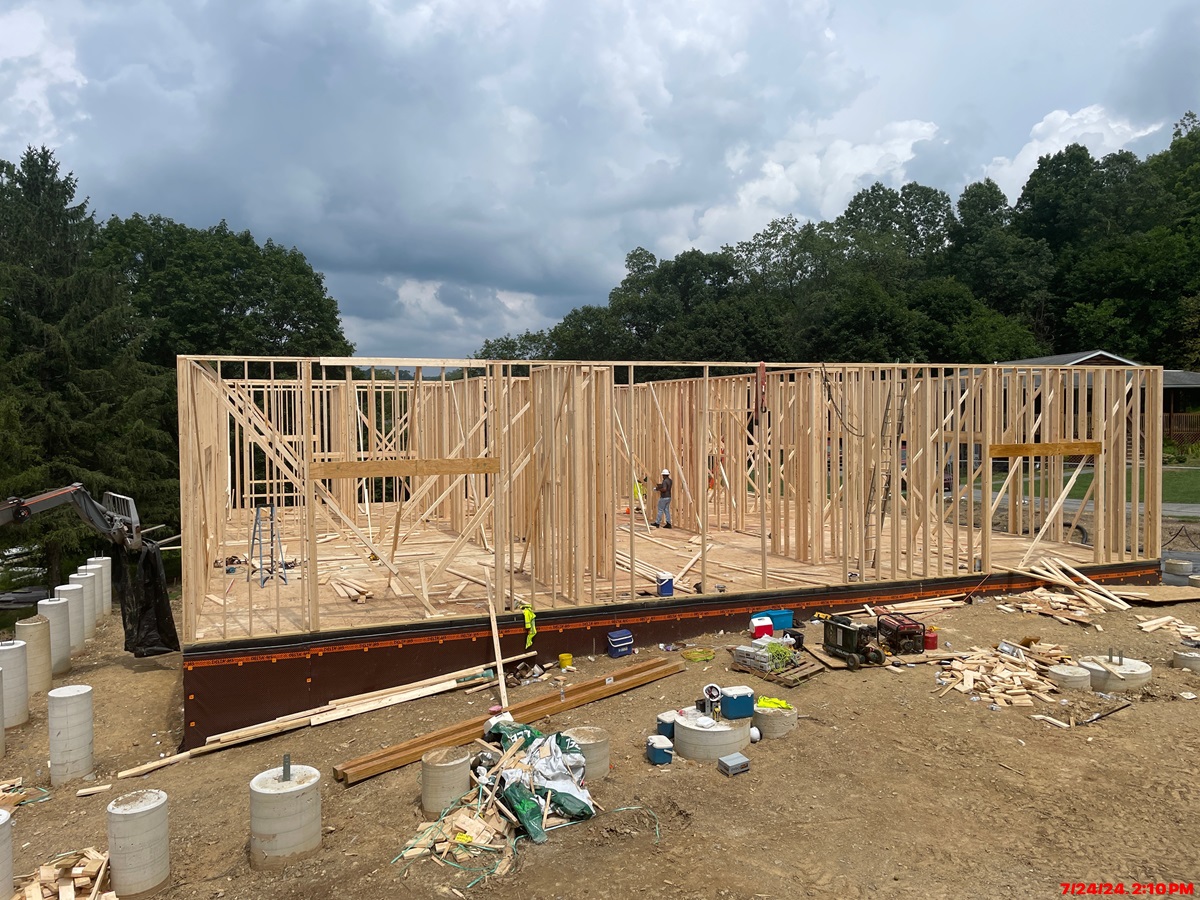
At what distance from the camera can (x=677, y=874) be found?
15.5 ft

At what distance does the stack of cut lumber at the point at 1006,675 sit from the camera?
24.4 feet

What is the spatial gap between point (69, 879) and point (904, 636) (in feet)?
25.2

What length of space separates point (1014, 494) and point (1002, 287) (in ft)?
144

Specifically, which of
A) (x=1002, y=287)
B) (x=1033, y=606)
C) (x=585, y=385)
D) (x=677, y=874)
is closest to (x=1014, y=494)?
(x=1033, y=606)

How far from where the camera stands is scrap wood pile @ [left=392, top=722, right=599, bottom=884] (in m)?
5.04

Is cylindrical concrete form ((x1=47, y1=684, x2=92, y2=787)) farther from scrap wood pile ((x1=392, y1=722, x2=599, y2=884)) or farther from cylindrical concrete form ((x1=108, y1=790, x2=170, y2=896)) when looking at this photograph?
scrap wood pile ((x1=392, y1=722, x2=599, y2=884))

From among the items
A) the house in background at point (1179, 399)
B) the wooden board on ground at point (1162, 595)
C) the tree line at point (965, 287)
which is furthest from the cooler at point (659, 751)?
the tree line at point (965, 287)

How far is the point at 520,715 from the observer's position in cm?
727

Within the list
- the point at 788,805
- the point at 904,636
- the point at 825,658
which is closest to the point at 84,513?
the point at 788,805

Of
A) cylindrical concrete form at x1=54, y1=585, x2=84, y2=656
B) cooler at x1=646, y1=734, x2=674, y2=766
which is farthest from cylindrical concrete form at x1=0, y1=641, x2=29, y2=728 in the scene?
cooler at x1=646, y1=734, x2=674, y2=766

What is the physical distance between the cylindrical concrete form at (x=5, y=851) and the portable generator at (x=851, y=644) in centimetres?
708

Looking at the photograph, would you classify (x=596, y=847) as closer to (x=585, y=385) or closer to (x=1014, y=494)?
(x=585, y=385)

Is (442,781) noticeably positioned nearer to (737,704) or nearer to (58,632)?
(737,704)

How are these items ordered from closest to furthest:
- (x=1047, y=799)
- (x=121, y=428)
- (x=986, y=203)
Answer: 1. (x=1047, y=799)
2. (x=121, y=428)
3. (x=986, y=203)
